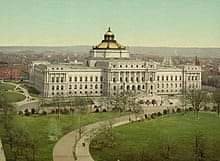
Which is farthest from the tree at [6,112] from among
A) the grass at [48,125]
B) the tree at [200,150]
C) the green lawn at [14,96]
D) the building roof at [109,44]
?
the building roof at [109,44]

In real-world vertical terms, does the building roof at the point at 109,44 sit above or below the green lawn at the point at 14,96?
above

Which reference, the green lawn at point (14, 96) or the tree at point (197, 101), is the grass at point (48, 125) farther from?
the green lawn at point (14, 96)

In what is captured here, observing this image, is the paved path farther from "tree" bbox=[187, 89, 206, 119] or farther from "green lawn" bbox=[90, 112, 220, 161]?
"tree" bbox=[187, 89, 206, 119]

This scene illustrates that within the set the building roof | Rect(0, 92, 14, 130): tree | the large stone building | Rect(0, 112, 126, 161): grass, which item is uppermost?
the building roof

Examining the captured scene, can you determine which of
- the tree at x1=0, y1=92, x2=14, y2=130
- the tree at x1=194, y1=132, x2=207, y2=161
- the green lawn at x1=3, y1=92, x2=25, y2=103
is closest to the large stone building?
the green lawn at x1=3, y1=92, x2=25, y2=103

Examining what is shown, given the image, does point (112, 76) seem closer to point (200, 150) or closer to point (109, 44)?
point (109, 44)

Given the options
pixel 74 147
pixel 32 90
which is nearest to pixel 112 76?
pixel 32 90
